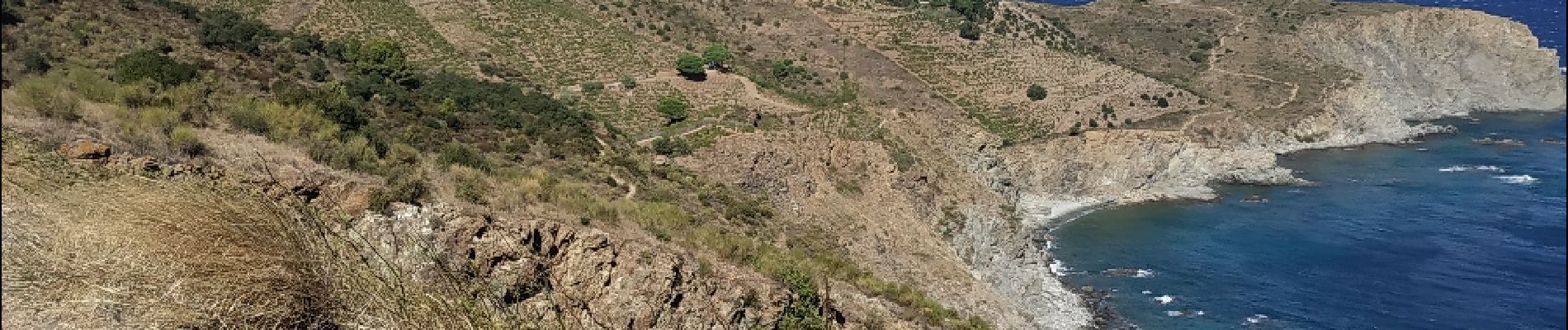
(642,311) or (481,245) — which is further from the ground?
(481,245)

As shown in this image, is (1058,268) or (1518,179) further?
(1518,179)

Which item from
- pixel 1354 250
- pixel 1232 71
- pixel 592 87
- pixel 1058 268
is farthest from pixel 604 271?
pixel 1232 71

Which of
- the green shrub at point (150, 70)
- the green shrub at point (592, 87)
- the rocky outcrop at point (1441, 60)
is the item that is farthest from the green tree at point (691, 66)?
the rocky outcrop at point (1441, 60)

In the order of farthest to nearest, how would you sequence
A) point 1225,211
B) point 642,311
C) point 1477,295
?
point 1225,211
point 1477,295
point 642,311

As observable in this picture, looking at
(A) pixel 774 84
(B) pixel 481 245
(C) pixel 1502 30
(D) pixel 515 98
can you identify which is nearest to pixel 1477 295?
(A) pixel 774 84

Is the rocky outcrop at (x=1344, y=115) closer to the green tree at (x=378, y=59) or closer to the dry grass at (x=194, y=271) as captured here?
the green tree at (x=378, y=59)

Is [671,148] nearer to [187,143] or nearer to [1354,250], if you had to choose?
[187,143]

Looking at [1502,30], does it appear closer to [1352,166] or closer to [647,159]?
[1352,166]

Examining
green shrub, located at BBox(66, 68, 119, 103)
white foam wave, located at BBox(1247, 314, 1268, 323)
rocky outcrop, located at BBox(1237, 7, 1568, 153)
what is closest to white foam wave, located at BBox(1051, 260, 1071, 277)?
white foam wave, located at BBox(1247, 314, 1268, 323)
